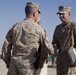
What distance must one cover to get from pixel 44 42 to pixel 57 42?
1294 millimetres

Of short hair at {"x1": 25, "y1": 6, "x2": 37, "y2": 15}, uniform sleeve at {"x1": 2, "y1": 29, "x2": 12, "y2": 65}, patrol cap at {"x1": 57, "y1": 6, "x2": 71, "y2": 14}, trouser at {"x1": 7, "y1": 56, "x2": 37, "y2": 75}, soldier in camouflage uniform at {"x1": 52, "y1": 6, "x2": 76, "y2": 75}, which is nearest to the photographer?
trouser at {"x1": 7, "y1": 56, "x2": 37, "y2": 75}

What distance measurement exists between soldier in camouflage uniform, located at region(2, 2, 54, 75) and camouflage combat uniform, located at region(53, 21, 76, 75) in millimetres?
1008

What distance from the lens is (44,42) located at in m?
6.69

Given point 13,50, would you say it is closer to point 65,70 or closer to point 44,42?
point 44,42

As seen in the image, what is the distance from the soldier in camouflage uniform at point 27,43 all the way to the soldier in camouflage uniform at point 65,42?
1007mm

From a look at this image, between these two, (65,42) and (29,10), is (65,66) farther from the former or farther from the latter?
(29,10)

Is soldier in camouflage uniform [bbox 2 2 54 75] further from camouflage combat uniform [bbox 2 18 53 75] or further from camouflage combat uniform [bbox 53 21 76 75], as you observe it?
camouflage combat uniform [bbox 53 21 76 75]

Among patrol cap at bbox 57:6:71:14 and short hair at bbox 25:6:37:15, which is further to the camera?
patrol cap at bbox 57:6:71:14

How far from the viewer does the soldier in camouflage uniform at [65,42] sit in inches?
302

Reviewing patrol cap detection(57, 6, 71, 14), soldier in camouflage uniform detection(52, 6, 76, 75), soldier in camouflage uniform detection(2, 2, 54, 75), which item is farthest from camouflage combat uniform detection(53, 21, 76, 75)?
soldier in camouflage uniform detection(2, 2, 54, 75)

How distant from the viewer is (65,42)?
768 centimetres

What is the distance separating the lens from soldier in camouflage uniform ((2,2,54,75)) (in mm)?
6676

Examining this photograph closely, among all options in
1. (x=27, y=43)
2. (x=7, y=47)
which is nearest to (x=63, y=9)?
(x=27, y=43)

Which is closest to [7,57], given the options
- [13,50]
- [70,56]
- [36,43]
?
[13,50]
